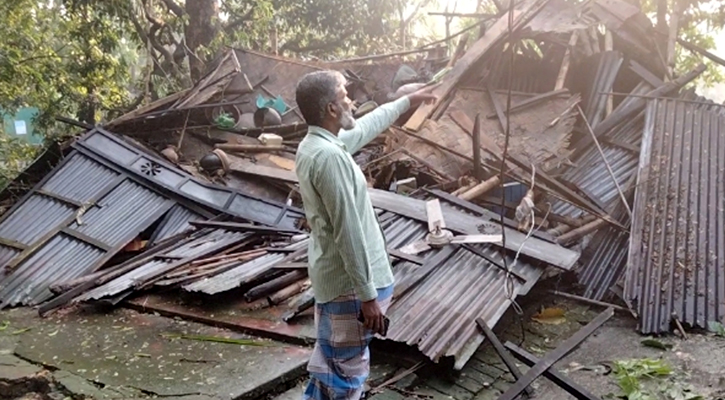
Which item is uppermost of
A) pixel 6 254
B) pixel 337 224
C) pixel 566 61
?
pixel 566 61

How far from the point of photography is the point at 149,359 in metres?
3.82

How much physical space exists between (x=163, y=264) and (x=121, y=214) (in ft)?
5.19

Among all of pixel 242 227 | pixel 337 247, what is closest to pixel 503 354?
pixel 337 247

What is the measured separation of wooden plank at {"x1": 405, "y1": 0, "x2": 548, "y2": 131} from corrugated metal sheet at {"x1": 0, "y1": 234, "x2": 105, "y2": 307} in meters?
4.03

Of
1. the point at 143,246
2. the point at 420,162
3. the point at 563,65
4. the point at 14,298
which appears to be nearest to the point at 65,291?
the point at 14,298

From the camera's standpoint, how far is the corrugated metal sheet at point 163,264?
195 inches

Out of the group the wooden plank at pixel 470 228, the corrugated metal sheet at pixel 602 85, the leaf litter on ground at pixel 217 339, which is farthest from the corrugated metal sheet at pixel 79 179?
the corrugated metal sheet at pixel 602 85

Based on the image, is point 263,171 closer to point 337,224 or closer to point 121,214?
point 121,214

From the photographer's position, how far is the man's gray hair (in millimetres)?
2648

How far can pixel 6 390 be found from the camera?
361cm

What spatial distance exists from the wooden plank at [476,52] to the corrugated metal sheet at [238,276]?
2.77 m

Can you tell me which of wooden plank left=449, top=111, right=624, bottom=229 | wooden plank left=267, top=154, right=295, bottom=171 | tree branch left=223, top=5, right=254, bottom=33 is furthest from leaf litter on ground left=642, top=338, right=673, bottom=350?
tree branch left=223, top=5, right=254, bottom=33

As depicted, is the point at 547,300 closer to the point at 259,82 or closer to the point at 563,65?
the point at 563,65

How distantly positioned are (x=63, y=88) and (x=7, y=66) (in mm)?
1721
